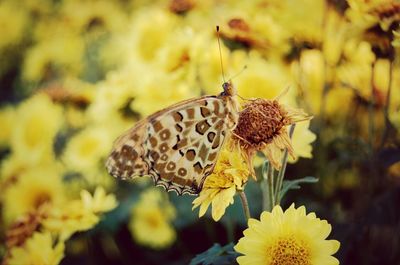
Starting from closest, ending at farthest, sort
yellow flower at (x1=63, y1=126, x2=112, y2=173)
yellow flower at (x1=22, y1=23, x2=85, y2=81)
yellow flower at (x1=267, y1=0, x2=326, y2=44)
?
yellow flower at (x1=267, y1=0, x2=326, y2=44)
yellow flower at (x1=63, y1=126, x2=112, y2=173)
yellow flower at (x1=22, y1=23, x2=85, y2=81)

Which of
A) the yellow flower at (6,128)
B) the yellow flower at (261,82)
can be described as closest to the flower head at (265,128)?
the yellow flower at (261,82)

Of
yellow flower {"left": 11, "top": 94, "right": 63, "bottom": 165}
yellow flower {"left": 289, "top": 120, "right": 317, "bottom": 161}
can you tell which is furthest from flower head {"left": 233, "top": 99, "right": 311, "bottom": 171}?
yellow flower {"left": 11, "top": 94, "right": 63, "bottom": 165}

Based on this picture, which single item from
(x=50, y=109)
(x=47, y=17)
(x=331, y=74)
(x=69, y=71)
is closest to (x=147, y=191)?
(x=50, y=109)

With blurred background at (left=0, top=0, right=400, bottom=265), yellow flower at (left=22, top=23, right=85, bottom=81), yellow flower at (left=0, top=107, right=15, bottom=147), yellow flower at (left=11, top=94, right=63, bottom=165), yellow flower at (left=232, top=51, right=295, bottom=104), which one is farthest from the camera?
yellow flower at (left=22, top=23, right=85, bottom=81)

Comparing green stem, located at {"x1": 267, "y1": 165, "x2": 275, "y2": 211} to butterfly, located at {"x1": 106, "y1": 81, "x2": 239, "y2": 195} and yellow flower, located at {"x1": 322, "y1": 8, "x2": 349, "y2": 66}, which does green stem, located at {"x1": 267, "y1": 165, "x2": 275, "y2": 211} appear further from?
yellow flower, located at {"x1": 322, "y1": 8, "x2": 349, "y2": 66}

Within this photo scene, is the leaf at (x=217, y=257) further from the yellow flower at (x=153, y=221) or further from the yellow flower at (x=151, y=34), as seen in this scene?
the yellow flower at (x=151, y=34)

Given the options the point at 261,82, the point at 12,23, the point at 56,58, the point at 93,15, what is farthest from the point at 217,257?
the point at 12,23
